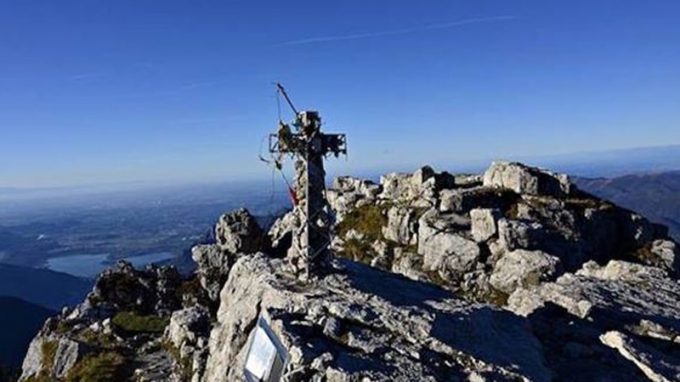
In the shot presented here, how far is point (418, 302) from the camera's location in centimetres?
2080

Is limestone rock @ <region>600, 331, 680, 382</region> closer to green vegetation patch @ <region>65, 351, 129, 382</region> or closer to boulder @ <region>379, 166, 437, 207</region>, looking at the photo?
green vegetation patch @ <region>65, 351, 129, 382</region>

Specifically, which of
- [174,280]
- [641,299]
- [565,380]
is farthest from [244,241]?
[565,380]

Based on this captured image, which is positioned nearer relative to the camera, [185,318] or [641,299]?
[641,299]

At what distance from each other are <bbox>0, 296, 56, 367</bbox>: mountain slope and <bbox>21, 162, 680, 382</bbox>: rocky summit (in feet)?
281

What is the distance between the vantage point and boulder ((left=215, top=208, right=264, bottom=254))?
51750 mm

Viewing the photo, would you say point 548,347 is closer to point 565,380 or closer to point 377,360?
point 565,380

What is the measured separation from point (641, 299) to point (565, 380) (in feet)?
43.3

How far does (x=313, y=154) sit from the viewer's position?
879 inches

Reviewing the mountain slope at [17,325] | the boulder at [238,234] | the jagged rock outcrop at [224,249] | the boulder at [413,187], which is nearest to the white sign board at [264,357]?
the jagged rock outcrop at [224,249]

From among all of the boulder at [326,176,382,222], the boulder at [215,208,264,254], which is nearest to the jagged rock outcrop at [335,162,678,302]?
the boulder at [326,176,382,222]

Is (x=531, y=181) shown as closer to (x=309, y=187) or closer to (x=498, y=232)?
(x=498, y=232)

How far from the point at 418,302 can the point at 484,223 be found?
35.7 m

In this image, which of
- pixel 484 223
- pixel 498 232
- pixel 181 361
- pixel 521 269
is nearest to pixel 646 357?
pixel 181 361

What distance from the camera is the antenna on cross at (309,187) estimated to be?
22.0m
